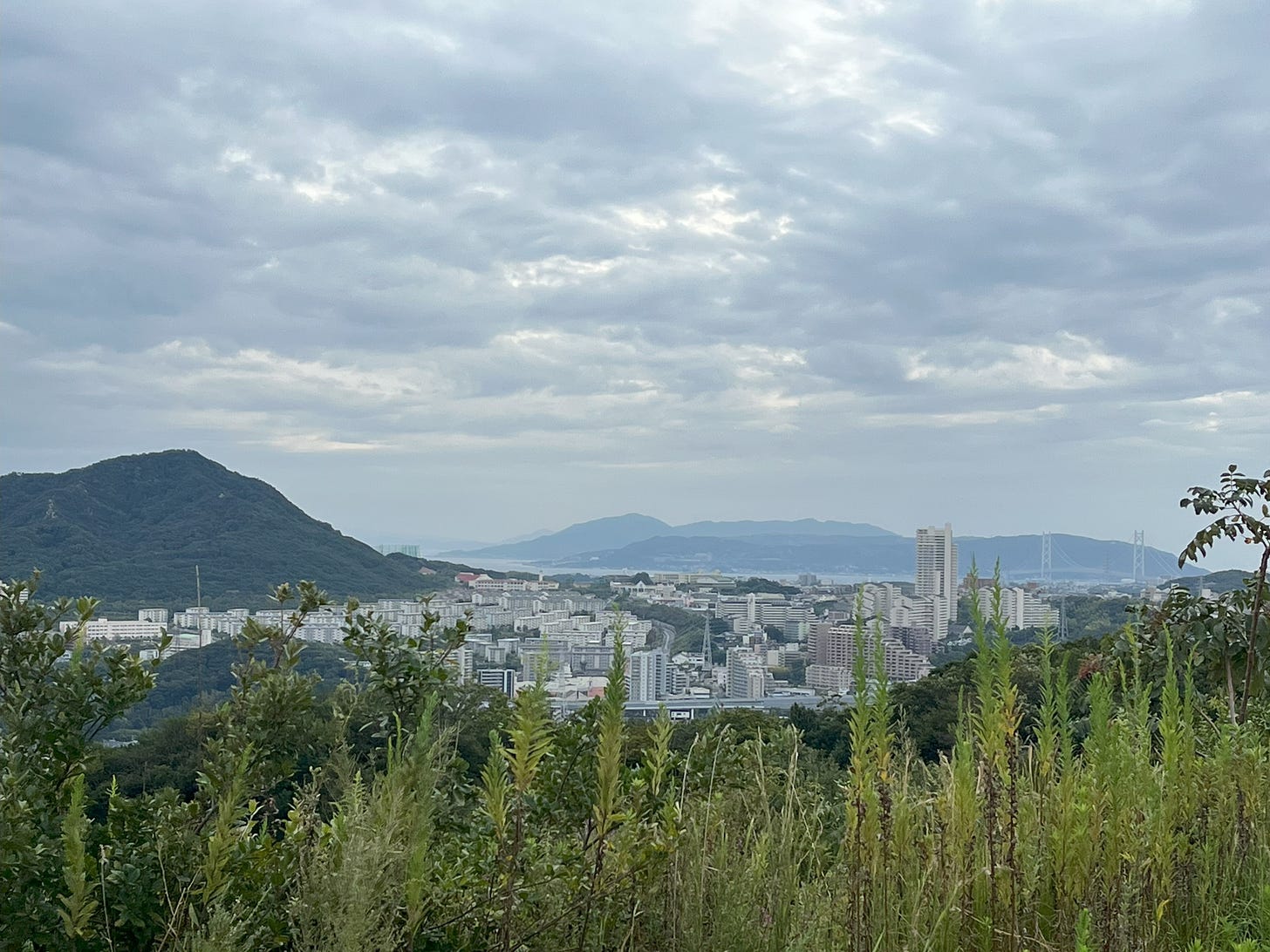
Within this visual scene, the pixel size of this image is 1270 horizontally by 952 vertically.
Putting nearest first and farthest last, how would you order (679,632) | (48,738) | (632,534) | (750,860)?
(48,738)
(750,860)
(679,632)
(632,534)

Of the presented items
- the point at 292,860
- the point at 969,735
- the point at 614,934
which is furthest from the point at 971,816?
the point at 292,860

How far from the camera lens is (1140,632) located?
6648 mm

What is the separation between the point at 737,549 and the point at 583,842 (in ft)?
303

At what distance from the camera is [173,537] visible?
4838 centimetres

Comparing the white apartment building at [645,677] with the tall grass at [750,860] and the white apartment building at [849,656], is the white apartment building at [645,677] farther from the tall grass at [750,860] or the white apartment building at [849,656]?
the white apartment building at [849,656]

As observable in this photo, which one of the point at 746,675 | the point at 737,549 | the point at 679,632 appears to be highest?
the point at 737,549

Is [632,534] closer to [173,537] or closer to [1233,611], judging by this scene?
[173,537]

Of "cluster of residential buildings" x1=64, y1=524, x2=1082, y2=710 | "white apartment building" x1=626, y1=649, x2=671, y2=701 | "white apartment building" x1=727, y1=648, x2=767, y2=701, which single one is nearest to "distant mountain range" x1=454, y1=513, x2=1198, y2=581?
"cluster of residential buildings" x1=64, y1=524, x2=1082, y2=710

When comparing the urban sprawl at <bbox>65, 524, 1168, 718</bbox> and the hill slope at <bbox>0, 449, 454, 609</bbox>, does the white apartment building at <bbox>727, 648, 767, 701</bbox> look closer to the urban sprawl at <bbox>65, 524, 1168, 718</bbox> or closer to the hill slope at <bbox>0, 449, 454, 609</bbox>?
the urban sprawl at <bbox>65, 524, 1168, 718</bbox>

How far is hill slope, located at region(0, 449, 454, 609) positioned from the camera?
38125 mm

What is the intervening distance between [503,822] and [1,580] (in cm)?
207

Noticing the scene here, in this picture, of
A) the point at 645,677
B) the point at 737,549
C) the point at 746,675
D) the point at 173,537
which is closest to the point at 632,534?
the point at 737,549

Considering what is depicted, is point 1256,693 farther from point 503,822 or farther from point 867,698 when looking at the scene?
point 503,822

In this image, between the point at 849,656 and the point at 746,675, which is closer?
the point at 849,656
